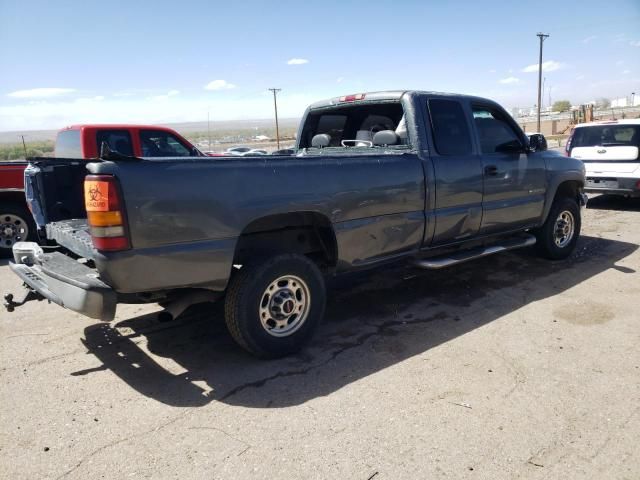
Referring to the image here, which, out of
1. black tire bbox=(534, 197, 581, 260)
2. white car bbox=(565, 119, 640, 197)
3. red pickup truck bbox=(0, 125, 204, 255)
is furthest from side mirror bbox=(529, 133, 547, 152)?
red pickup truck bbox=(0, 125, 204, 255)

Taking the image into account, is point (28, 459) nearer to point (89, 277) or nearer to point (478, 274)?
point (89, 277)

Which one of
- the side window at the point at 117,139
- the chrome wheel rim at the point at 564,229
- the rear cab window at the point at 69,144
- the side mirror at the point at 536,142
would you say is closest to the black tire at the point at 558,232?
the chrome wheel rim at the point at 564,229

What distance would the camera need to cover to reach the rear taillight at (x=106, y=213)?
285cm

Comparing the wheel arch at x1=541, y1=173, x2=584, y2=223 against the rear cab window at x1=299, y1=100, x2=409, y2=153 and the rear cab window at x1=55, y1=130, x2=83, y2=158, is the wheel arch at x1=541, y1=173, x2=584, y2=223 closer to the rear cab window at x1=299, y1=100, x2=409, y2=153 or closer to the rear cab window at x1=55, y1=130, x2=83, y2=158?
the rear cab window at x1=299, y1=100, x2=409, y2=153

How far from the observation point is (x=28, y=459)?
8.48ft

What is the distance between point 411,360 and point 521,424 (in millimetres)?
983

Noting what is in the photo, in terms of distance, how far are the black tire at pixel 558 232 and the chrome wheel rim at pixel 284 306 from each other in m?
3.73

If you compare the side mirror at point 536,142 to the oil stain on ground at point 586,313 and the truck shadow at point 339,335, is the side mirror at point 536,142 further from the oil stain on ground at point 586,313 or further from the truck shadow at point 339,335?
the oil stain on ground at point 586,313

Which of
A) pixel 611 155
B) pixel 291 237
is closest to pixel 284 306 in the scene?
pixel 291 237

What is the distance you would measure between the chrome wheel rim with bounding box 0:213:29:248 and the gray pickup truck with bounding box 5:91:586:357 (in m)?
3.41

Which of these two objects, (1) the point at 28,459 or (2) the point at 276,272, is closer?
(1) the point at 28,459

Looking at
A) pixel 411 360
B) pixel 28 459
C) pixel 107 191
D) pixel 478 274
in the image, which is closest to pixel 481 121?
pixel 478 274

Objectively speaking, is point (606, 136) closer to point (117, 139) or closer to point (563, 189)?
point (563, 189)

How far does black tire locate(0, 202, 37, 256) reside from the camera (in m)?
7.17
